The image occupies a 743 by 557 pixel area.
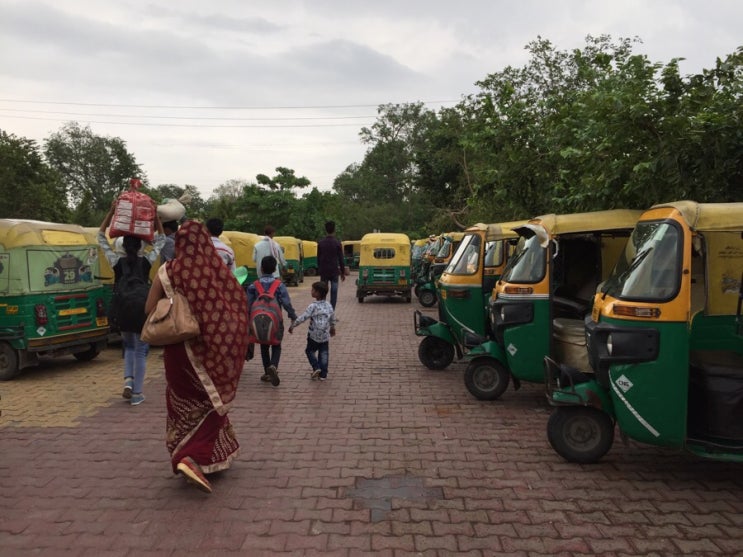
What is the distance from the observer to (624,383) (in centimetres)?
450

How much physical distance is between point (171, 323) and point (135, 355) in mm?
2917

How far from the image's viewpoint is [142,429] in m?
6.00

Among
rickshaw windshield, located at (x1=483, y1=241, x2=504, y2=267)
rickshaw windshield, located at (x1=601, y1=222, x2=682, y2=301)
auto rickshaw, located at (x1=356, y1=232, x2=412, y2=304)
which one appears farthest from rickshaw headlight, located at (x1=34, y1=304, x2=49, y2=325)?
auto rickshaw, located at (x1=356, y1=232, x2=412, y2=304)

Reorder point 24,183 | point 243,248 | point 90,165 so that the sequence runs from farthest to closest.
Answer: point 90,165 < point 24,183 < point 243,248

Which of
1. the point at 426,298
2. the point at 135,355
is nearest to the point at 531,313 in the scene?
the point at 135,355

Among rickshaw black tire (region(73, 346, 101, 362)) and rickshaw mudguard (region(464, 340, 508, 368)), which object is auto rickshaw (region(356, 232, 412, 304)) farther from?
rickshaw mudguard (region(464, 340, 508, 368))

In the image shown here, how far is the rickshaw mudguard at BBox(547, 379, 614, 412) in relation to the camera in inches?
192

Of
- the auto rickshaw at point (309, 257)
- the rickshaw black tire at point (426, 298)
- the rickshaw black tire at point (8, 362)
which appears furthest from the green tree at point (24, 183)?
the rickshaw black tire at point (8, 362)

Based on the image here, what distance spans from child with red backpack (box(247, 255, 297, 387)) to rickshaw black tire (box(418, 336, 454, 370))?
7.16 feet

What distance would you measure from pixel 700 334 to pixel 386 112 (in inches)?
2642

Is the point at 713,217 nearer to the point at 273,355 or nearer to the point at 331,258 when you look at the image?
the point at 273,355

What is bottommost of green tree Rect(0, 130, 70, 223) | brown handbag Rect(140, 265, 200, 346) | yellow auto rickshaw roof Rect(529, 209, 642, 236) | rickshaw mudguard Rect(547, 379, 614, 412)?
rickshaw mudguard Rect(547, 379, 614, 412)

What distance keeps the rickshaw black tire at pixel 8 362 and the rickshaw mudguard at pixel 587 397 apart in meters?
7.00

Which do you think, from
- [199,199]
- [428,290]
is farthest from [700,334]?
[199,199]
